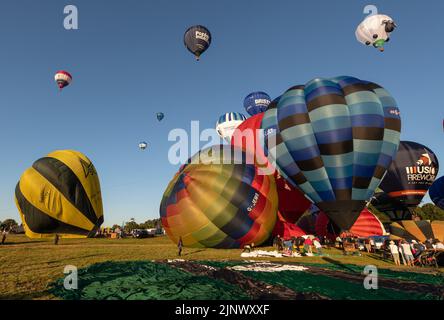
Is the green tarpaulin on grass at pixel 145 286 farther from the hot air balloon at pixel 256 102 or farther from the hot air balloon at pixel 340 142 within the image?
the hot air balloon at pixel 256 102

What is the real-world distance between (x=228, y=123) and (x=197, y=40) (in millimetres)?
7819

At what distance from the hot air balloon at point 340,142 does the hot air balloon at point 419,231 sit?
3.97 meters

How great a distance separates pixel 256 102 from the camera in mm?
28906

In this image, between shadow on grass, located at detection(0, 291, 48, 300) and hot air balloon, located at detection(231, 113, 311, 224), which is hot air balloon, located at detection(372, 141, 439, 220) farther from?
shadow on grass, located at detection(0, 291, 48, 300)

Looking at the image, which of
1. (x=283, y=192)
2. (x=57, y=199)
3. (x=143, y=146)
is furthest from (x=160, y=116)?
(x=283, y=192)

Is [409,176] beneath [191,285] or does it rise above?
above

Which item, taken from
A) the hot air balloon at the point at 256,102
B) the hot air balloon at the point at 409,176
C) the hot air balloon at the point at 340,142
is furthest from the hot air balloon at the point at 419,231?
the hot air balloon at the point at 256,102

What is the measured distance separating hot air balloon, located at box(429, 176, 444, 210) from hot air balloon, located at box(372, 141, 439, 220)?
2704 mm

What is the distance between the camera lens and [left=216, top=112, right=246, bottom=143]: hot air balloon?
26984 millimetres

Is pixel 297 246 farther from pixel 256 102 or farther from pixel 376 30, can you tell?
pixel 376 30

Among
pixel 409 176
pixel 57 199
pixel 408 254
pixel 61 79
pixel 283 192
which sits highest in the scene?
pixel 61 79

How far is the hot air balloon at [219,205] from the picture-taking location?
48.7ft
